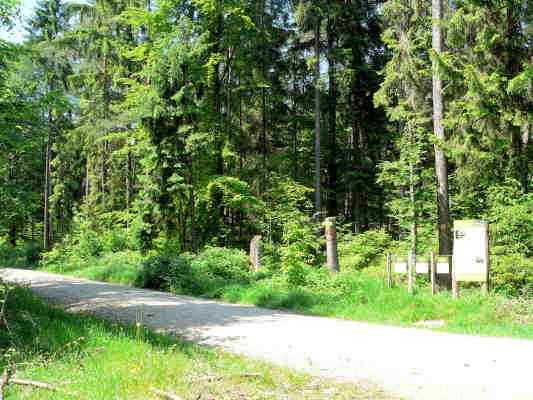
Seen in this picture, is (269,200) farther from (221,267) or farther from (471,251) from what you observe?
(471,251)

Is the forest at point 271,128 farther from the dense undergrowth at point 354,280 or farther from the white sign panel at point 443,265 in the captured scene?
the white sign panel at point 443,265

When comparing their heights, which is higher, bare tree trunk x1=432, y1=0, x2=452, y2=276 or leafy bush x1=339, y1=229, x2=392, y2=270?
bare tree trunk x1=432, y1=0, x2=452, y2=276

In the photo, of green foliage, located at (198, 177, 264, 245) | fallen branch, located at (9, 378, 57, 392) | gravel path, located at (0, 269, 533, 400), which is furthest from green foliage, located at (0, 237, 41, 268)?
fallen branch, located at (9, 378, 57, 392)

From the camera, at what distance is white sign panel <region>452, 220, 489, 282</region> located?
32.5ft

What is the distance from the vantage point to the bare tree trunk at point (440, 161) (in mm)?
13258

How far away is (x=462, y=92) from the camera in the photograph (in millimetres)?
15281

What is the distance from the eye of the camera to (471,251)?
1005cm

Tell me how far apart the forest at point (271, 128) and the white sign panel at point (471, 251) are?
4.46 feet

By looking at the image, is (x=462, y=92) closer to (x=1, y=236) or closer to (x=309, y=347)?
(x=309, y=347)

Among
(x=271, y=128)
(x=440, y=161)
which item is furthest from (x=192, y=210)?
(x=440, y=161)

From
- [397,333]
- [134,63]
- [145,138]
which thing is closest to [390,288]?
[397,333]

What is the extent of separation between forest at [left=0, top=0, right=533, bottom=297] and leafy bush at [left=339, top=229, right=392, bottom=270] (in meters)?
0.09

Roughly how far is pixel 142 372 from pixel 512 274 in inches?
348

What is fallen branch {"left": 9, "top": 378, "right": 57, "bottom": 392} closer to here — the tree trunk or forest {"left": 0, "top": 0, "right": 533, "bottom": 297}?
forest {"left": 0, "top": 0, "right": 533, "bottom": 297}
